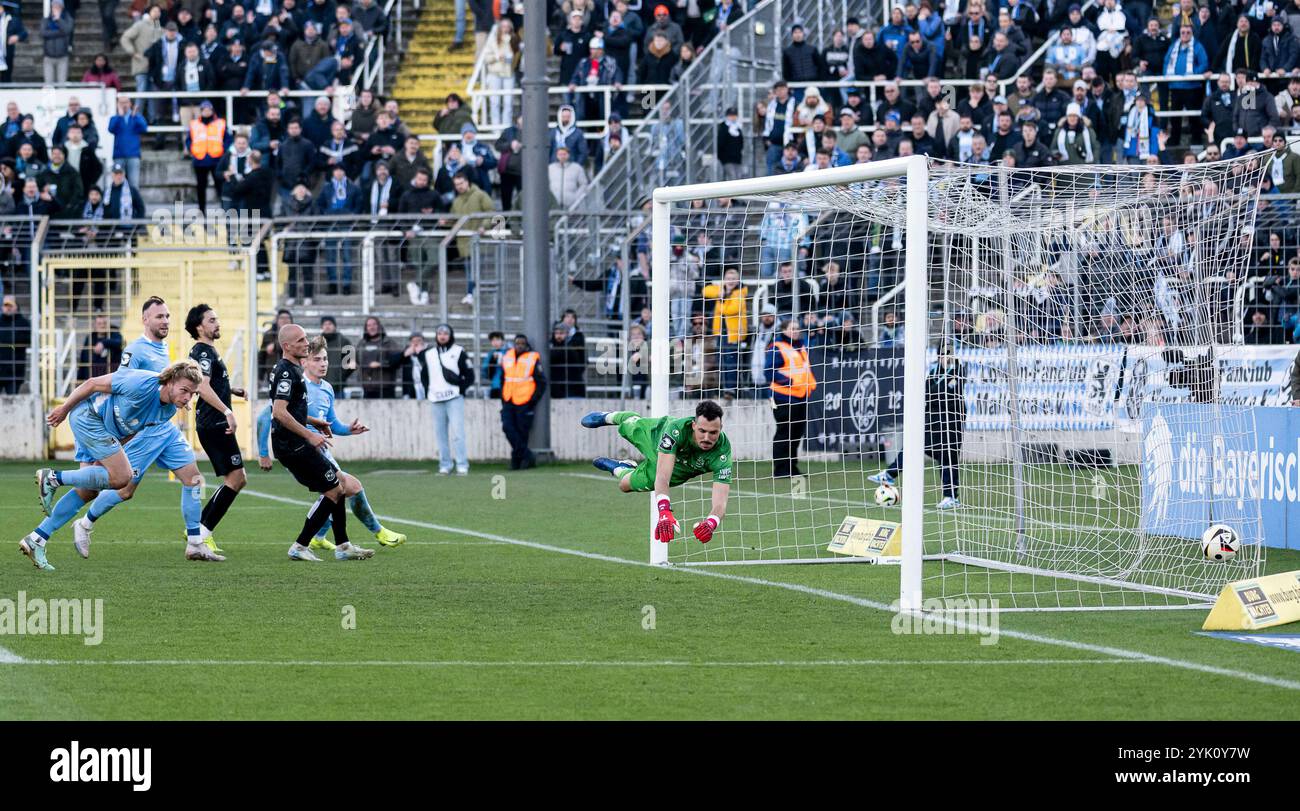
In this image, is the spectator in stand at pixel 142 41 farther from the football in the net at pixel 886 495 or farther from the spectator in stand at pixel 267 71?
the football in the net at pixel 886 495

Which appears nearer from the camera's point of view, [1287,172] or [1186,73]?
[1287,172]

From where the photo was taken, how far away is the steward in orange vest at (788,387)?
20891 millimetres

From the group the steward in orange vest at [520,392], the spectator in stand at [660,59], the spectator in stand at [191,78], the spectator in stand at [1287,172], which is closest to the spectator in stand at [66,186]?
the spectator in stand at [191,78]

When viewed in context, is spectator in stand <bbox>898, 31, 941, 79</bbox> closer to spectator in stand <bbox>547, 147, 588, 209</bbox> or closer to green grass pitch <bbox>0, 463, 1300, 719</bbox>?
spectator in stand <bbox>547, 147, 588, 209</bbox>

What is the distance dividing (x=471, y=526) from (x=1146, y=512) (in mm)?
6223

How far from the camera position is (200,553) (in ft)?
46.8

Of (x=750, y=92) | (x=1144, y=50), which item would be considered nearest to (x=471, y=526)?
(x=750, y=92)

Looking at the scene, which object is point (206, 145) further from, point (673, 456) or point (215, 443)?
point (673, 456)

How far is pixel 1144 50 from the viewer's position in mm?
27312

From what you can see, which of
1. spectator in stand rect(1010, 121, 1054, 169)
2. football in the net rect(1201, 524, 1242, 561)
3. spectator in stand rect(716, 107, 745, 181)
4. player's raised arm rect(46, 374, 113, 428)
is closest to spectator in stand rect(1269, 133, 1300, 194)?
A: spectator in stand rect(1010, 121, 1054, 169)

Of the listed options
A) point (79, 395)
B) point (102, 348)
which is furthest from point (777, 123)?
point (79, 395)

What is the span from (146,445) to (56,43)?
2128 cm

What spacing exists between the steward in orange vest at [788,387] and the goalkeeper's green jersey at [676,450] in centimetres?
688

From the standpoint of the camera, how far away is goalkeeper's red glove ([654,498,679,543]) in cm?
1220
